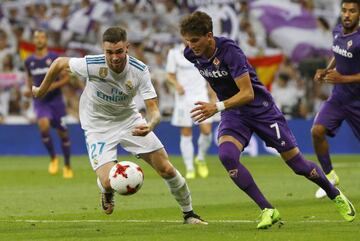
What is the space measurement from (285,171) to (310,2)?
958 centimetres

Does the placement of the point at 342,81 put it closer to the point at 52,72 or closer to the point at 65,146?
the point at 52,72

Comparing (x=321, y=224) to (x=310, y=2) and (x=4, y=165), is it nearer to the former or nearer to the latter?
(x=4, y=165)

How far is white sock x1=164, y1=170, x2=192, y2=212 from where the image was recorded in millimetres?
11477

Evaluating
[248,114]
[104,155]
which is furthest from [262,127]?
[104,155]

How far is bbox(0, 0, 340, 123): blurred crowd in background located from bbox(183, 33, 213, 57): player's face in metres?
16.3

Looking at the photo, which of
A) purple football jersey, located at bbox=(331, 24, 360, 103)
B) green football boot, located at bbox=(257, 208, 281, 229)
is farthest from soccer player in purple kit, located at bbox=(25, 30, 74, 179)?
green football boot, located at bbox=(257, 208, 281, 229)

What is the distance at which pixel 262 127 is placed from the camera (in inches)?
447

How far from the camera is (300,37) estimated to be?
28.3 meters

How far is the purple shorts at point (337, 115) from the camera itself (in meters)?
14.1

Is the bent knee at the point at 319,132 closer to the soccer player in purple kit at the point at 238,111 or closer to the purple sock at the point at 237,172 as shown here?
the soccer player in purple kit at the point at 238,111

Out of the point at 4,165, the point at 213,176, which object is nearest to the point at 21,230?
the point at 213,176

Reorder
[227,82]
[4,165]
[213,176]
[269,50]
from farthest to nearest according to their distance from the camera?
[269,50], [4,165], [213,176], [227,82]

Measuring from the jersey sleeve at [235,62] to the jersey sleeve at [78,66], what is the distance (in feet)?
5.14

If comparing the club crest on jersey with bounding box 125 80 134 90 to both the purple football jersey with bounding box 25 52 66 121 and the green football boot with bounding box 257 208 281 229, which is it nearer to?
the green football boot with bounding box 257 208 281 229
